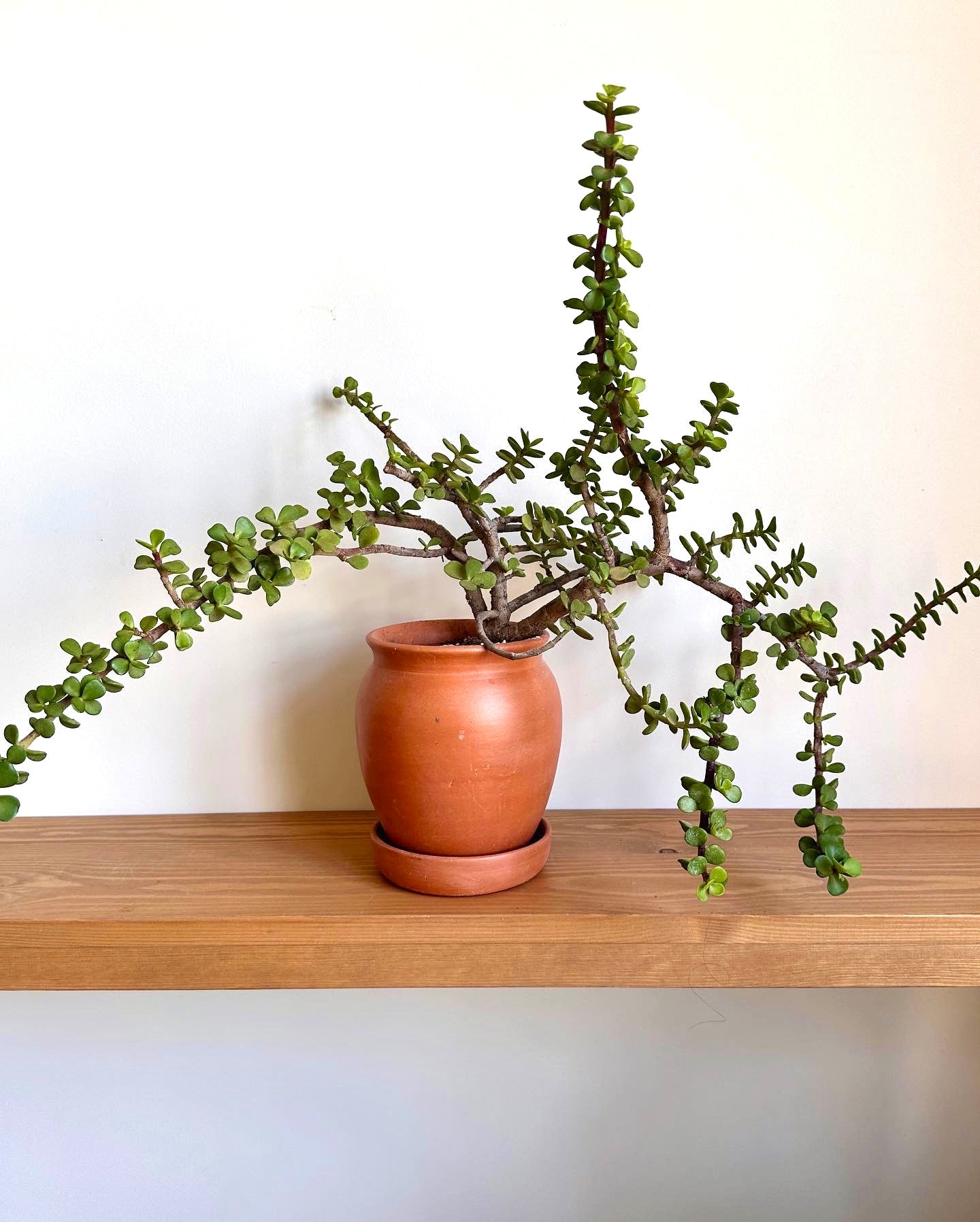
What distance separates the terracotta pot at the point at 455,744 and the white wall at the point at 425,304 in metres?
0.23

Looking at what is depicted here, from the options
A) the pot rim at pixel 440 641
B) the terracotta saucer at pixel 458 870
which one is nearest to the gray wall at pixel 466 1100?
the terracotta saucer at pixel 458 870

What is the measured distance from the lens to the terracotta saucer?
789 mm

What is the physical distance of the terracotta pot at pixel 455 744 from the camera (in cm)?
77

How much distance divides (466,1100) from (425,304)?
2.94ft

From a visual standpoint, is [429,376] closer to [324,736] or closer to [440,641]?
[440,641]

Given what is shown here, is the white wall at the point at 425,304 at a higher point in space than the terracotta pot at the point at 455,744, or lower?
higher

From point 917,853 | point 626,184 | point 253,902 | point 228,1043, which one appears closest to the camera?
point 626,184

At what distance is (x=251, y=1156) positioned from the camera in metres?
1.10

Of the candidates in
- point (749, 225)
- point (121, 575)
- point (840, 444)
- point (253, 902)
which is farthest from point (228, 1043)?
point (749, 225)

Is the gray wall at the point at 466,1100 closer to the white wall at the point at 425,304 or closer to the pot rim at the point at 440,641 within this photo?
the white wall at the point at 425,304

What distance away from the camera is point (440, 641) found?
90 cm

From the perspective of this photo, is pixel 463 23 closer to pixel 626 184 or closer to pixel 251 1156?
pixel 626 184

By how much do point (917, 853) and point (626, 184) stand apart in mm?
666

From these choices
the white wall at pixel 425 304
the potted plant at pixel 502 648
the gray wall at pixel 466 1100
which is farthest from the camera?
the gray wall at pixel 466 1100
